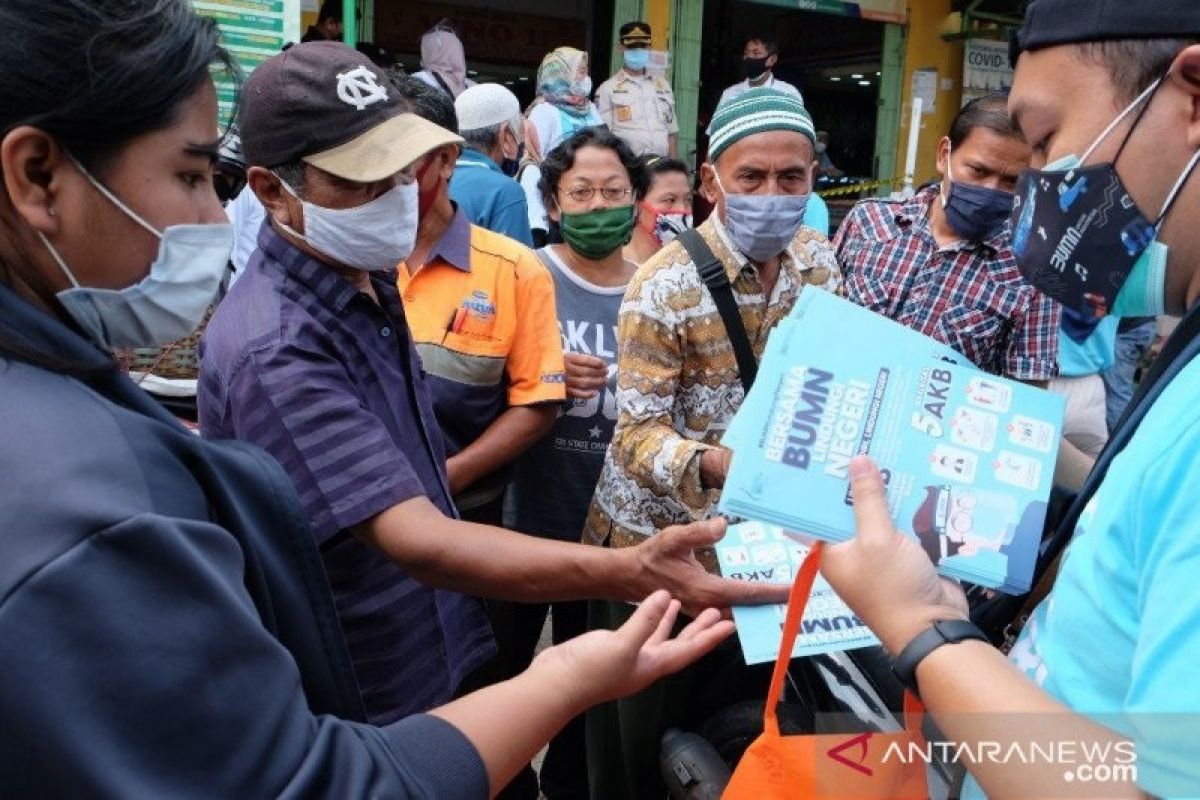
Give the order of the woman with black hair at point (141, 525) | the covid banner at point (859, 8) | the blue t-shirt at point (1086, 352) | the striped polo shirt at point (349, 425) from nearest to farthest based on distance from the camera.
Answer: the woman with black hair at point (141, 525) → the striped polo shirt at point (349, 425) → the blue t-shirt at point (1086, 352) → the covid banner at point (859, 8)

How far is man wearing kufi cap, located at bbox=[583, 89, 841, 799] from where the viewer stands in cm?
239

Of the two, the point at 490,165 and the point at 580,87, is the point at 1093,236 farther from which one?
the point at 580,87

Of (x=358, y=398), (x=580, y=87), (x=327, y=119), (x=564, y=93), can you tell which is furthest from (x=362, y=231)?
(x=580, y=87)

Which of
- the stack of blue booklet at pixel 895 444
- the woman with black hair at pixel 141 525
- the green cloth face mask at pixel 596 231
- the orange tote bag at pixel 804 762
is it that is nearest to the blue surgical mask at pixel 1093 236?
the stack of blue booklet at pixel 895 444

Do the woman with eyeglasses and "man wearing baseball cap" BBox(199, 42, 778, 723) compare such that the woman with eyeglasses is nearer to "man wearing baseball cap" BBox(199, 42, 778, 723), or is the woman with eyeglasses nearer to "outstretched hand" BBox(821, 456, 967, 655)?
"man wearing baseball cap" BBox(199, 42, 778, 723)

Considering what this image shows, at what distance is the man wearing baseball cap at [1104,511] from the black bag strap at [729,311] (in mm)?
987

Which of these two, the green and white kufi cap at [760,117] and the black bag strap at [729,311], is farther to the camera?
the green and white kufi cap at [760,117]

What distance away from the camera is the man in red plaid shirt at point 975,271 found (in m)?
2.91

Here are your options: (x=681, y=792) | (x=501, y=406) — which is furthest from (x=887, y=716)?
(x=501, y=406)

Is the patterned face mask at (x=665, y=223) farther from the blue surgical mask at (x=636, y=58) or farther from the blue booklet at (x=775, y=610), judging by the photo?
the blue surgical mask at (x=636, y=58)

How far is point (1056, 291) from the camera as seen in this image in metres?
1.47

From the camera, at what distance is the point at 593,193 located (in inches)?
134

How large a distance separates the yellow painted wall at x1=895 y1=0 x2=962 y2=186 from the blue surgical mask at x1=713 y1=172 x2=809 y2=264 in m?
8.74

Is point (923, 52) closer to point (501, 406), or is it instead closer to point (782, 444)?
point (501, 406)
